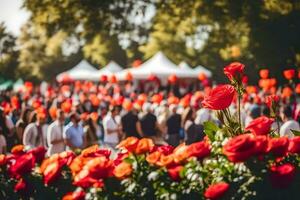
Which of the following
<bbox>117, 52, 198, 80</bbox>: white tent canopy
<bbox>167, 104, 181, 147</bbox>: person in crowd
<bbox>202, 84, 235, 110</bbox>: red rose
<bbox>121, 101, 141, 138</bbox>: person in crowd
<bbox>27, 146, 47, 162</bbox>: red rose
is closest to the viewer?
<bbox>27, 146, 47, 162</bbox>: red rose

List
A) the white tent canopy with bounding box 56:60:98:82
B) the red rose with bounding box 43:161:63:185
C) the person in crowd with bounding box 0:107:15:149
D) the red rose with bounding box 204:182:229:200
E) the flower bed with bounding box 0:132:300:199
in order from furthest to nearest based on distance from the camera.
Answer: the white tent canopy with bounding box 56:60:98:82 → the person in crowd with bounding box 0:107:15:149 → the red rose with bounding box 43:161:63:185 → the flower bed with bounding box 0:132:300:199 → the red rose with bounding box 204:182:229:200

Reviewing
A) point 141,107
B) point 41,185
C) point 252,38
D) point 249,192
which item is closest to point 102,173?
point 41,185

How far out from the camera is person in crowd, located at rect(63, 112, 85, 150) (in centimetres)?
988

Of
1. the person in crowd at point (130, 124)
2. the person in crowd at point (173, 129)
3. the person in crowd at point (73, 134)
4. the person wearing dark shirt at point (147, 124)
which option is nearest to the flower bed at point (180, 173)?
the person in crowd at point (73, 134)

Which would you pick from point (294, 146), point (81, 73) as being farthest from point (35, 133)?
point (81, 73)

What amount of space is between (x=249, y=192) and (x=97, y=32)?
1570cm

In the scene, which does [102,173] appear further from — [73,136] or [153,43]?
[153,43]

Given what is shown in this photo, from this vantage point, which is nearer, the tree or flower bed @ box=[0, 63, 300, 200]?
flower bed @ box=[0, 63, 300, 200]

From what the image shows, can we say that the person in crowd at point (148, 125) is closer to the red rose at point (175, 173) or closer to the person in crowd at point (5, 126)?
the person in crowd at point (5, 126)

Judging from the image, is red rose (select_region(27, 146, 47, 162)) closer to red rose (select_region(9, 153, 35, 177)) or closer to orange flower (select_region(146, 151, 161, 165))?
red rose (select_region(9, 153, 35, 177))

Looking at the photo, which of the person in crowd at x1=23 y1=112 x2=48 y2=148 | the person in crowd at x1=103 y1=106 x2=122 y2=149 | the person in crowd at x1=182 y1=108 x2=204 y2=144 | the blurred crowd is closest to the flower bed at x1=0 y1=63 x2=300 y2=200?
the blurred crowd

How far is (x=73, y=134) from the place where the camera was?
9922 mm

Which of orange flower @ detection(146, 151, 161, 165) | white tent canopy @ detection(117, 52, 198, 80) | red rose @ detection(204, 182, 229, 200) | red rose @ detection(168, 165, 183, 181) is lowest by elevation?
white tent canopy @ detection(117, 52, 198, 80)

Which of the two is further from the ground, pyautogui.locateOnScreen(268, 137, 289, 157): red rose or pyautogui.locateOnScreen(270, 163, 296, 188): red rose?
pyautogui.locateOnScreen(268, 137, 289, 157): red rose
